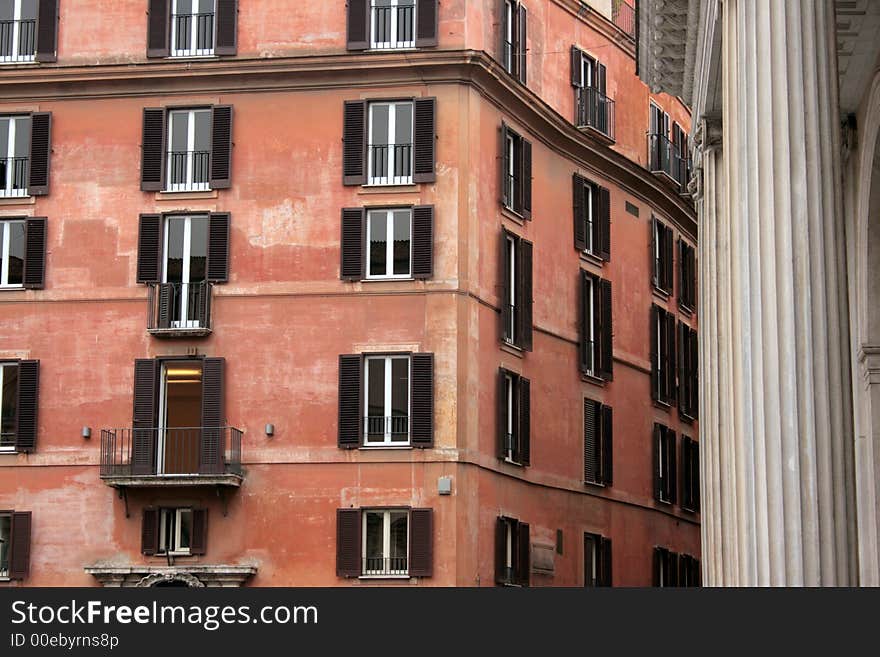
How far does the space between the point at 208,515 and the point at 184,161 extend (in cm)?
952

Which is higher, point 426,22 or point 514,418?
point 426,22

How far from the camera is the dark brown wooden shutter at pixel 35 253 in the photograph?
47.6 m

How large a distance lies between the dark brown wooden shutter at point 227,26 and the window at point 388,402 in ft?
30.6

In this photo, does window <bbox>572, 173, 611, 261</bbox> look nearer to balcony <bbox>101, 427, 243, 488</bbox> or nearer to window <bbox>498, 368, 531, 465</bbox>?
window <bbox>498, 368, 531, 465</bbox>

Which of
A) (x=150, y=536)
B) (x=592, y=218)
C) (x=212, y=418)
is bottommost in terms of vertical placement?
(x=150, y=536)

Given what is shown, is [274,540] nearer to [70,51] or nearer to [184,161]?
[184,161]

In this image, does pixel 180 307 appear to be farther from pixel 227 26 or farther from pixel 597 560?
pixel 597 560

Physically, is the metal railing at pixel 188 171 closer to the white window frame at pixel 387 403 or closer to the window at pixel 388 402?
the window at pixel 388 402

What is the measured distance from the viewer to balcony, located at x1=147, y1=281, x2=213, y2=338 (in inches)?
1838

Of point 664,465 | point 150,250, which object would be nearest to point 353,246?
point 150,250

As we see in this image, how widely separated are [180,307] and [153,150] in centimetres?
442

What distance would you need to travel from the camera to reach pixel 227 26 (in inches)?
1912

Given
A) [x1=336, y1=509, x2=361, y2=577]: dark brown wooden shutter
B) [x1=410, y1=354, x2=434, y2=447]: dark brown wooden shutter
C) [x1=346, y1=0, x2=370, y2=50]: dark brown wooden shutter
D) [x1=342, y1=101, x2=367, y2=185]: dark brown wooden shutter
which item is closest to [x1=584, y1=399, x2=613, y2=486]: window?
[x1=410, y1=354, x2=434, y2=447]: dark brown wooden shutter

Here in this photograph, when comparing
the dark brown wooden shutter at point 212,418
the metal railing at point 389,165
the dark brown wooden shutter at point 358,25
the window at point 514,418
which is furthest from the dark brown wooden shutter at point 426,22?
the dark brown wooden shutter at point 212,418
